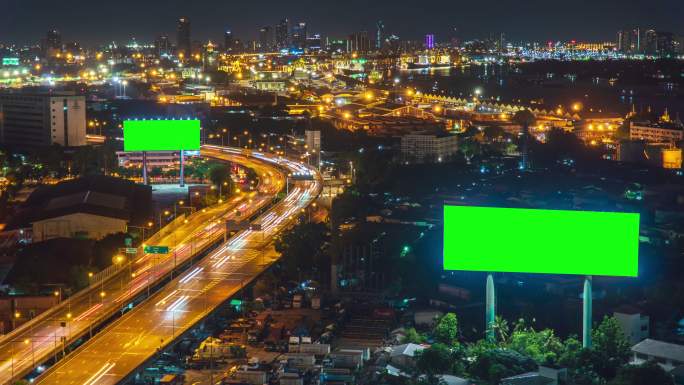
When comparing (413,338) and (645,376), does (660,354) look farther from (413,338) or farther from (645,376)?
(413,338)

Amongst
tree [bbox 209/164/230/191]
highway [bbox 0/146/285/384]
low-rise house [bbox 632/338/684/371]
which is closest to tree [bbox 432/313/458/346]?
low-rise house [bbox 632/338/684/371]

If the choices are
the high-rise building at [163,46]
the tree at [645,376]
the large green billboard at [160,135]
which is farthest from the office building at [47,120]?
the high-rise building at [163,46]

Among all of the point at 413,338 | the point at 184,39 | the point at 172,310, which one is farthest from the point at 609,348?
the point at 184,39

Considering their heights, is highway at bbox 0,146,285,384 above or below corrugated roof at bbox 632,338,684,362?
below

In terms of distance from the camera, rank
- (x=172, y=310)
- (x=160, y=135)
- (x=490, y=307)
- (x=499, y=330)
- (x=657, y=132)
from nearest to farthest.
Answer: (x=490, y=307) → (x=499, y=330) → (x=172, y=310) → (x=160, y=135) → (x=657, y=132)

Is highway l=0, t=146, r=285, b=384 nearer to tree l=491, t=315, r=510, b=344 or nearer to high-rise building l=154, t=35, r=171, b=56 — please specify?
tree l=491, t=315, r=510, b=344

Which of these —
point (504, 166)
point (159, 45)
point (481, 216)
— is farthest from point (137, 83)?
point (481, 216)
